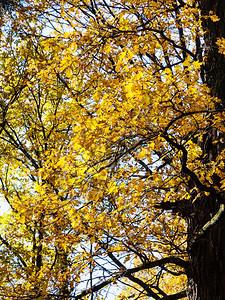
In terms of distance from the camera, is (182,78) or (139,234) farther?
(139,234)

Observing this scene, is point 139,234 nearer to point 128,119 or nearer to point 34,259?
point 128,119

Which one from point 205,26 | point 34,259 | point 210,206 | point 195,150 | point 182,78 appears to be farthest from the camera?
point 34,259

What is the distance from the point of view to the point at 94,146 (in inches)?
167

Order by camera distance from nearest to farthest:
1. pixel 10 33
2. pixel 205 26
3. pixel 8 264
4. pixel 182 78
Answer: pixel 182 78, pixel 205 26, pixel 8 264, pixel 10 33

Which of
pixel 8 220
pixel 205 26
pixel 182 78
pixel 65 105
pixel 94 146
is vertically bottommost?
pixel 94 146

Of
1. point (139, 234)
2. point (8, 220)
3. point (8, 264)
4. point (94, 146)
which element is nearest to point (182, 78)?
point (94, 146)

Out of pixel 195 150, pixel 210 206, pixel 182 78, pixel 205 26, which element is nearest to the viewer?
pixel 182 78

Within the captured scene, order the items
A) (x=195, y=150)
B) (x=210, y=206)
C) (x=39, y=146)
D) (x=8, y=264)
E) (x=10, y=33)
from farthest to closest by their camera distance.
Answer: (x=39, y=146) → (x=10, y=33) → (x=8, y=264) → (x=210, y=206) → (x=195, y=150)

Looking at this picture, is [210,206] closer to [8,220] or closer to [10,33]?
[8,220]

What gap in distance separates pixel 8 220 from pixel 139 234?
5.81 m

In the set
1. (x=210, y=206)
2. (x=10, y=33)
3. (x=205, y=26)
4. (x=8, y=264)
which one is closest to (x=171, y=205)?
(x=210, y=206)

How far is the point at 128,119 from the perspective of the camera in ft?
13.4

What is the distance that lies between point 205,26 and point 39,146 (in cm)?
687

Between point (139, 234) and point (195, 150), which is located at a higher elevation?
point (195, 150)
